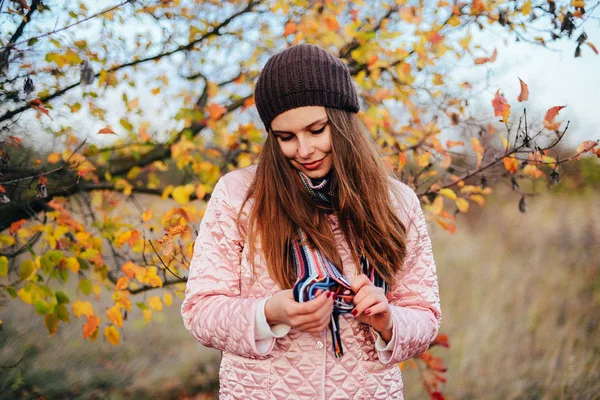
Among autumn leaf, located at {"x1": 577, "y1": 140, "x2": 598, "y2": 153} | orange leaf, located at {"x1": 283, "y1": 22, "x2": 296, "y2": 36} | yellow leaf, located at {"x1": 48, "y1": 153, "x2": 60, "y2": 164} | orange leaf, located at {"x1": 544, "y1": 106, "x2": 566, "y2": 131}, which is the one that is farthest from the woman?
yellow leaf, located at {"x1": 48, "y1": 153, "x2": 60, "y2": 164}

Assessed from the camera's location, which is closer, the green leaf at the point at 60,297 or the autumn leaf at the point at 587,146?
the autumn leaf at the point at 587,146

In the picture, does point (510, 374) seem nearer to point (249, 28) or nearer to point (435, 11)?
point (435, 11)

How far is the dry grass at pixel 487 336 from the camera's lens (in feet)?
12.4

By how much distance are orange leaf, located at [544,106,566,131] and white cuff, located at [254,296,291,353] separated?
1.49 meters

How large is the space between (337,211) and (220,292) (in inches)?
17.8

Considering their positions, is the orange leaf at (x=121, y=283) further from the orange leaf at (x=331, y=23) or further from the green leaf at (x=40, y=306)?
the orange leaf at (x=331, y=23)

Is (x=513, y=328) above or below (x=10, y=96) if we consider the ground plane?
below

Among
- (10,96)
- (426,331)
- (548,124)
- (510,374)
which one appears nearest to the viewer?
(426,331)

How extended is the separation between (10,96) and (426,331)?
6.84ft

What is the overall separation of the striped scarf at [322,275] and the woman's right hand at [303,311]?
4 centimetres

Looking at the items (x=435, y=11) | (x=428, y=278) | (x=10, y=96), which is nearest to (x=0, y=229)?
(x=10, y=96)

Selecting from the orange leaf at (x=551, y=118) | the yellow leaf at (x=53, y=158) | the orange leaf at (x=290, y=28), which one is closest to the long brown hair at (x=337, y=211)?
the orange leaf at (x=551, y=118)

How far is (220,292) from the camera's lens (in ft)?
4.31

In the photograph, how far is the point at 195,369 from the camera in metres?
4.22
